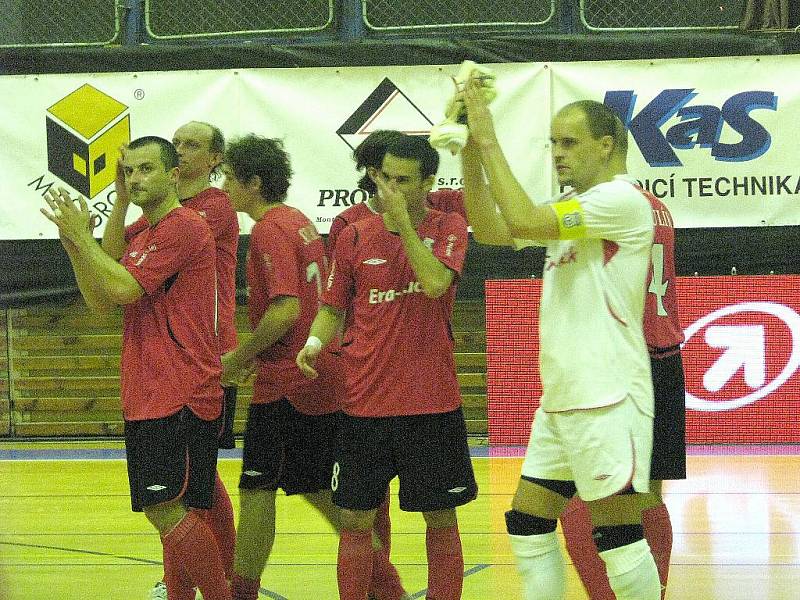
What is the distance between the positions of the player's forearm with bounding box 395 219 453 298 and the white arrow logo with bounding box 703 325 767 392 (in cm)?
554

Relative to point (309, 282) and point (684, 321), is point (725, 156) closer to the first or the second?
point (684, 321)

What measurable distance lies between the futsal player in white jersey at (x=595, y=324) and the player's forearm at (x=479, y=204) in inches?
6.5

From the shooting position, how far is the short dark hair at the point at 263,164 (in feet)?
16.6

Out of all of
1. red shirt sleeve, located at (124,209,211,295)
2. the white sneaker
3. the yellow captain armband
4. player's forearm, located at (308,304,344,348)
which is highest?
the yellow captain armband

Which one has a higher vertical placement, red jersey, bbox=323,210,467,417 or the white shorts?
red jersey, bbox=323,210,467,417

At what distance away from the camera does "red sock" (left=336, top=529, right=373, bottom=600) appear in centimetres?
431

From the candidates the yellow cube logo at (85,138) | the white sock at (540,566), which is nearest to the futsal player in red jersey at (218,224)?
the white sock at (540,566)

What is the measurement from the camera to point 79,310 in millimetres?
10289

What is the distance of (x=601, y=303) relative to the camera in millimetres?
3768

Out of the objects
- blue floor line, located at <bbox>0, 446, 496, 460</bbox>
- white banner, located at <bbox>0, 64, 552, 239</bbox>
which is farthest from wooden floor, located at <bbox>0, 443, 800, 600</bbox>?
white banner, located at <bbox>0, 64, 552, 239</bbox>

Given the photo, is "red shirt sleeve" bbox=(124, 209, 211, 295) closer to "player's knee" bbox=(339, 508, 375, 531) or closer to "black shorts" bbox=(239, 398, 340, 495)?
"black shorts" bbox=(239, 398, 340, 495)

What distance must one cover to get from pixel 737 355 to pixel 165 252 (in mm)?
6092

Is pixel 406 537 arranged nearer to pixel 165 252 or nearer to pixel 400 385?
pixel 400 385

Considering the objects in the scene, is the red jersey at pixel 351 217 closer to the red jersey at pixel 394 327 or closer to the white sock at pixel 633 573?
the red jersey at pixel 394 327
